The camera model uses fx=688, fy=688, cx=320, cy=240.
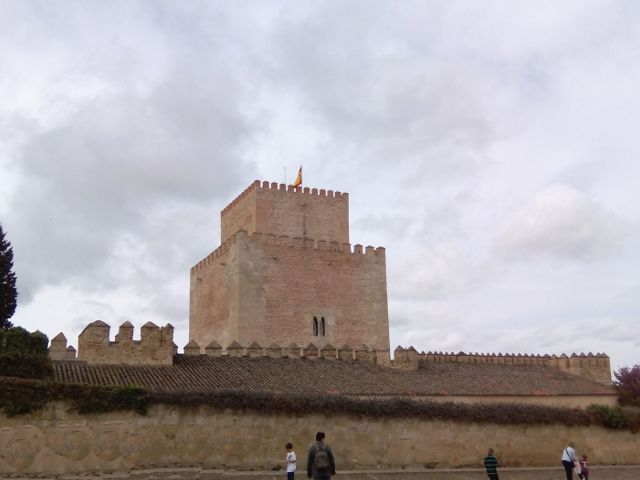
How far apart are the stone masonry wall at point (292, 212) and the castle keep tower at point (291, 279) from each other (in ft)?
0.17

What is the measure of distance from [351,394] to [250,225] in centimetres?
1653

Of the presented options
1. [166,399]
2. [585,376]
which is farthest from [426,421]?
[585,376]

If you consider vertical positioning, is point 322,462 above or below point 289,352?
below

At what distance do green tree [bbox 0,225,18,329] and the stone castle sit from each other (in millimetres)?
8705

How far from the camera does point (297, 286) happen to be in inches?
1366

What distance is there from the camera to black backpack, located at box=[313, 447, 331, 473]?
11.5 metres

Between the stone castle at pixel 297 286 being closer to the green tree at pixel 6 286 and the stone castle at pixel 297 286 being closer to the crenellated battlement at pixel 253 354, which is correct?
the crenellated battlement at pixel 253 354

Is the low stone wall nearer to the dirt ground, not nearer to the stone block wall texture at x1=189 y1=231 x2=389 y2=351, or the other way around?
the dirt ground

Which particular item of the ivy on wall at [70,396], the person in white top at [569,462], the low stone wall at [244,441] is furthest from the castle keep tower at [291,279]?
the person in white top at [569,462]

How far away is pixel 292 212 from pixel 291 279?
415 cm

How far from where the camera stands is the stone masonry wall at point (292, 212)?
3634 cm

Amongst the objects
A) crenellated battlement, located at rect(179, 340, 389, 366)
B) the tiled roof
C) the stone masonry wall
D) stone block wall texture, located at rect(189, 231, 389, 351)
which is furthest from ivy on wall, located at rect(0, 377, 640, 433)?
the stone masonry wall

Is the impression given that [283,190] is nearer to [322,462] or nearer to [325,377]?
[325,377]

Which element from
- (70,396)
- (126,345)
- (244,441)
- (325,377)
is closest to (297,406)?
(244,441)
